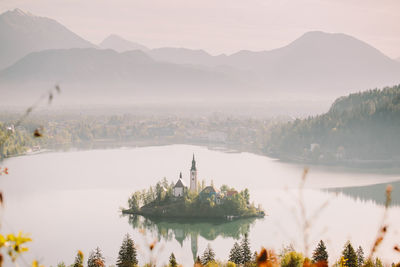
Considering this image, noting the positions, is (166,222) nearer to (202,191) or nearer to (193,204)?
(193,204)

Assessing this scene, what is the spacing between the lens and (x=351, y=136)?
25797 mm

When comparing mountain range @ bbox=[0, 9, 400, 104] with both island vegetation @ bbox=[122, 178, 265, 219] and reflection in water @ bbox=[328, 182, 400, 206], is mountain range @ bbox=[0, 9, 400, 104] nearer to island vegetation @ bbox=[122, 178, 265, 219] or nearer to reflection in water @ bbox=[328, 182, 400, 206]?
reflection in water @ bbox=[328, 182, 400, 206]

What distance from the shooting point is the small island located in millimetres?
11828

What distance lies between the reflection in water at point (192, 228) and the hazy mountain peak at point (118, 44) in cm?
14686

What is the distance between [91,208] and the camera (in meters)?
13.3

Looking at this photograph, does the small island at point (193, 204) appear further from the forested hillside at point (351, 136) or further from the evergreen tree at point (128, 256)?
the forested hillside at point (351, 136)

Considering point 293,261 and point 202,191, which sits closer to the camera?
point 293,261

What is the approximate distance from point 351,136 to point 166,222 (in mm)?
16513

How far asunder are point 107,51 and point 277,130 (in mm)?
89702

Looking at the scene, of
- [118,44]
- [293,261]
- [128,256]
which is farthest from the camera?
[118,44]

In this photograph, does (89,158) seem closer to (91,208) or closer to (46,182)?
(46,182)

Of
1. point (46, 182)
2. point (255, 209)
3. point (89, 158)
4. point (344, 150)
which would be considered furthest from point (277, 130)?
point (255, 209)

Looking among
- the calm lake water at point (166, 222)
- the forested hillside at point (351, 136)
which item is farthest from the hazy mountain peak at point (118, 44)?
the calm lake water at point (166, 222)

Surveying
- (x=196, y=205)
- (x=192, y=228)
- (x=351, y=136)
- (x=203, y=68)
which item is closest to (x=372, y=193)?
(x=196, y=205)
